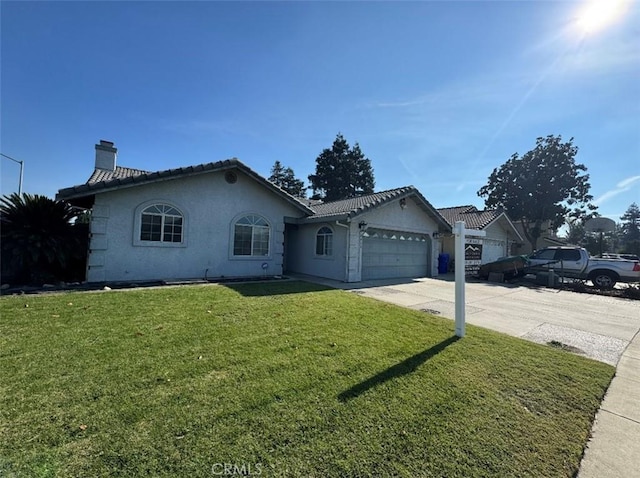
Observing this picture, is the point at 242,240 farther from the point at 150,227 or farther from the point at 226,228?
the point at 150,227

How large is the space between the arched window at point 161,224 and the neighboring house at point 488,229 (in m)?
17.2

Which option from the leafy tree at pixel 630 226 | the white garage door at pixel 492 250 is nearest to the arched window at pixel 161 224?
the white garage door at pixel 492 250

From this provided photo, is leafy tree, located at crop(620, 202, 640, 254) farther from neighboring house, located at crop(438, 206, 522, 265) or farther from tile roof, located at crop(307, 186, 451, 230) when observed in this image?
tile roof, located at crop(307, 186, 451, 230)

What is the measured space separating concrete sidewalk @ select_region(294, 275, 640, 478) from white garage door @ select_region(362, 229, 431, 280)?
1.53 metres

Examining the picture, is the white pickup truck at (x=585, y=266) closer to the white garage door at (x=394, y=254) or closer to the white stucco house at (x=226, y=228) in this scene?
the white garage door at (x=394, y=254)

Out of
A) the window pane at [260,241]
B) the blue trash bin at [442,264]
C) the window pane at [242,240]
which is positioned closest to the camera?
the window pane at [242,240]

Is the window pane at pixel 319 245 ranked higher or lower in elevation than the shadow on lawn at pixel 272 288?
higher

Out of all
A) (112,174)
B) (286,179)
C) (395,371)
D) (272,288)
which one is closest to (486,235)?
(272,288)

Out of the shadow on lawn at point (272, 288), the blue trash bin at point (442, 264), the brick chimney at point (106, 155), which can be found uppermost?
the brick chimney at point (106, 155)

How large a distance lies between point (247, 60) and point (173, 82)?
2939 millimetres

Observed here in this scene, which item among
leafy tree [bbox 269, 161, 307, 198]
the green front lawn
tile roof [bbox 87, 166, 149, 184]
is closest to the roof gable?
the green front lawn

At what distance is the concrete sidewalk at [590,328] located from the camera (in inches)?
100

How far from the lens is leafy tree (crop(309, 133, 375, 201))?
4497 centimetres

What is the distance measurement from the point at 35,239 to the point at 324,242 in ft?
32.7
